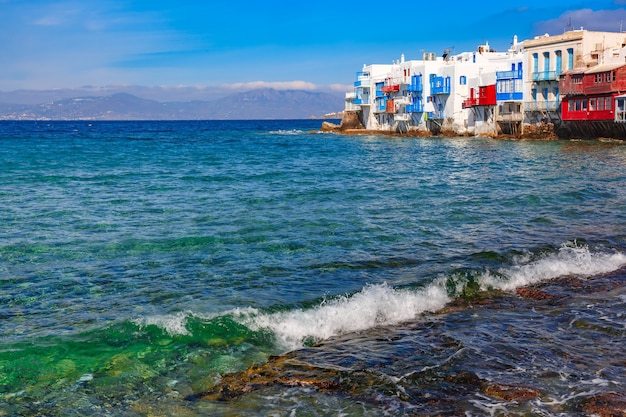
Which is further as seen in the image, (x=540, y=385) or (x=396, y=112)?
(x=396, y=112)

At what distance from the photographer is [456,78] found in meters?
73.8

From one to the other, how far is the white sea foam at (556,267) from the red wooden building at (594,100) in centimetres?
4270

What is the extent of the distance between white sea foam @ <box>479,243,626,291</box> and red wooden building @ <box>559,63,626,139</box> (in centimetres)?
4270

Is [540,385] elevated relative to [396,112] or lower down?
lower down

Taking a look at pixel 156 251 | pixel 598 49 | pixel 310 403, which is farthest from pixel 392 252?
pixel 598 49

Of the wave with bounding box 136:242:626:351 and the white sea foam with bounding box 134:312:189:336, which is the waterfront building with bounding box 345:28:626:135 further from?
the white sea foam with bounding box 134:312:189:336

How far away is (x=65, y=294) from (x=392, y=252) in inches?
295

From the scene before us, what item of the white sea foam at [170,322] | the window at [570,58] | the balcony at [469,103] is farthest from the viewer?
the balcony at [469,103]

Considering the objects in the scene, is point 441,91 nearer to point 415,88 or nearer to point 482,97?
point 415,88

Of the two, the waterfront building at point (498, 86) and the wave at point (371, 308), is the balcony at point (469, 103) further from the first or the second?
the wave at point (371, 308)

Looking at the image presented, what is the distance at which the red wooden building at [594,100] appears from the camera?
2063 inches

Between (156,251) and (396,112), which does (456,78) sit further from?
Result: (156,251)

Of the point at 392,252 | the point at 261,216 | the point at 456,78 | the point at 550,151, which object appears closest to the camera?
the point at 392,252

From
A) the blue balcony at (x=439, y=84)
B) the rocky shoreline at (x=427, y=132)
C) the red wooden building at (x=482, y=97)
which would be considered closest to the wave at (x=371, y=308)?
the rocky shoreline at (x=427, y=132)
